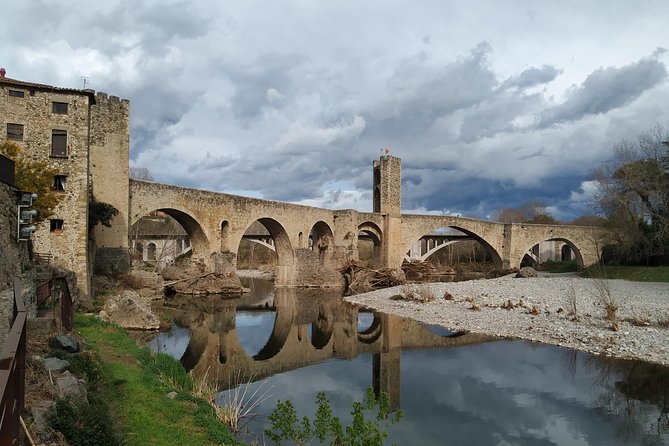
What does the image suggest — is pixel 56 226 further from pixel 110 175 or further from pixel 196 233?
pixel 196 233

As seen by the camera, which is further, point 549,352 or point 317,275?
point 317,275

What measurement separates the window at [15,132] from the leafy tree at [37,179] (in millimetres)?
602

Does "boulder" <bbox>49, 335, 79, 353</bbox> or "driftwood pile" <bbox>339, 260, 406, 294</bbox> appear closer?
"boulder" <bbox>49, 335, 79, 353</bbox>

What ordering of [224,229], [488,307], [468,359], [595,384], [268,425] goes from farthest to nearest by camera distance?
[224,229]
[488,307]
[468,359]
[595,384]
[268,425]

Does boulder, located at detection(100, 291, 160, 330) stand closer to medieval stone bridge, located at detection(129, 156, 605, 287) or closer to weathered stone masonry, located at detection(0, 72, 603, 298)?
weathered stone masonry, located at detection(0, 72, 603, 298)

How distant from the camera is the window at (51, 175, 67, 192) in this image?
1622 centimetres

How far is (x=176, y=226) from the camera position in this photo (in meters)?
43.3

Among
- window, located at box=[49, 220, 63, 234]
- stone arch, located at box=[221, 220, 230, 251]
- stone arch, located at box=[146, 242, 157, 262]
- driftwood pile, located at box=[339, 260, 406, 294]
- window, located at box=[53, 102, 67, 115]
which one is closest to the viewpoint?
window, located at box=[49, 220, 63, 234]

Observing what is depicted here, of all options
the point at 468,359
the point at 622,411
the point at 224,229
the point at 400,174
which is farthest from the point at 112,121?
the point at 400,174

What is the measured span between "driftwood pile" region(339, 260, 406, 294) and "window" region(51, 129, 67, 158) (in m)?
22.4

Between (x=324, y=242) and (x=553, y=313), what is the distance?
21973 mm

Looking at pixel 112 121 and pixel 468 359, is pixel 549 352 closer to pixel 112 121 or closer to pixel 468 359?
pixel 468 359

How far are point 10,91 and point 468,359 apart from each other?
1746 centimetres

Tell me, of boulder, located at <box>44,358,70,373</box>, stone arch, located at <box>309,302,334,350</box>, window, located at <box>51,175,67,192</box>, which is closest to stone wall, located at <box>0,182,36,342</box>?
boulder, located at <box>44,358,70,373</box>
